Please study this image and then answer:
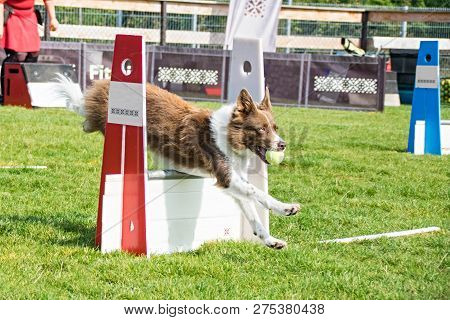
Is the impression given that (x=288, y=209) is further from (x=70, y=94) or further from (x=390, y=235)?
(x=70, y=94)

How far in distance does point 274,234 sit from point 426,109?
5.25 m

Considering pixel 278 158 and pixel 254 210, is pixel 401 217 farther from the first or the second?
pixel 254 210

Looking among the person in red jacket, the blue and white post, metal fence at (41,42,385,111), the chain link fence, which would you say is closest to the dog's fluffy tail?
the blue and white post

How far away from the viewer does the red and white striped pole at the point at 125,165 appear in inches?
184

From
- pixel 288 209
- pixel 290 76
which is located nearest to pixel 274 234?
pixel 288 209

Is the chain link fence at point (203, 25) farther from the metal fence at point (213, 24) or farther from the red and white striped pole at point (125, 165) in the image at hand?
the red and white striped pole at point (125, 165)

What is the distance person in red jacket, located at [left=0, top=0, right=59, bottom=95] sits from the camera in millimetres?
13141

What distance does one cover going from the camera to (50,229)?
5.31 meters

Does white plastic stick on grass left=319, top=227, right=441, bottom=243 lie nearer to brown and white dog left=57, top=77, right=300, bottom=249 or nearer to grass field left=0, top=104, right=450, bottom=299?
grass field left=0, top=104, right=450, bottom=299

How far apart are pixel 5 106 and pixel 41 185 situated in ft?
22.7

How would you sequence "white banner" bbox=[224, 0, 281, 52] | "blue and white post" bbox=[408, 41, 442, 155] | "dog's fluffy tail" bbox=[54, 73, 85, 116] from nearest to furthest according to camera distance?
"dog's fluffy tail" bbox=[54, 73, 85, 116] → "blue and white post" bbox=[408, 41, 442, 155] → "white banner" bbox=[224, 0, 281, 52]

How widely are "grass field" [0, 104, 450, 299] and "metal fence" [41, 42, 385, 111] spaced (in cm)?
643

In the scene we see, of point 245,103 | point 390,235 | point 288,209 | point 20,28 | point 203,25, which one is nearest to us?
point 288,209

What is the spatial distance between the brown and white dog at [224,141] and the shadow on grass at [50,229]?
750 mm
